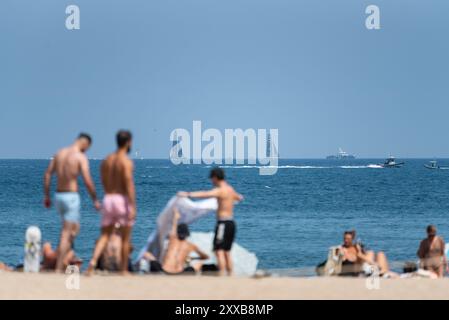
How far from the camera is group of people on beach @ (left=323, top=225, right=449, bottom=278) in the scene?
48.6 ft

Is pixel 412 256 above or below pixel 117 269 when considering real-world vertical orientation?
below

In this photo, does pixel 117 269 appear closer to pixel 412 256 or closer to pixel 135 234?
pixel 412 256

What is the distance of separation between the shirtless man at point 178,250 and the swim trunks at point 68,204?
1.86 metres

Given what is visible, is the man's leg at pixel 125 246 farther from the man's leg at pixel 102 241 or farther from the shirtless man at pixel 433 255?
the shirtless man at pixel 433 255

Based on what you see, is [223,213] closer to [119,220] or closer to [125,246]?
[125,246]

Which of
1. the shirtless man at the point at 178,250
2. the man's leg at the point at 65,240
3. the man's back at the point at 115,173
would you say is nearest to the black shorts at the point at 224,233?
the shirtless man at the point at 178,250

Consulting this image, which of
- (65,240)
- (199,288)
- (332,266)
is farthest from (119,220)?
(332,266)

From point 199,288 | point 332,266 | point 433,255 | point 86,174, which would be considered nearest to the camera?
point 199,288

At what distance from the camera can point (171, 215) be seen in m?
13.8

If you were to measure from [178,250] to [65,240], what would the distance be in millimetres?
1863

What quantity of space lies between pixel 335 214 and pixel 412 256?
2509 cm

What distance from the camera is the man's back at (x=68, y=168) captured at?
12.2 metres
